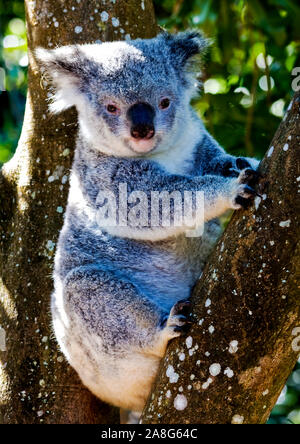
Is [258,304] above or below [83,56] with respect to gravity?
below

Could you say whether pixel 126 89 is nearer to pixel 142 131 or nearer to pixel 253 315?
pixel 142 131

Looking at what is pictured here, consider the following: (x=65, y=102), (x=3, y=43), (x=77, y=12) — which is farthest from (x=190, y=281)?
(x=3, y=43)

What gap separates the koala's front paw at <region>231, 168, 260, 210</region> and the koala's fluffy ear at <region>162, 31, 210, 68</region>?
58.9 inches

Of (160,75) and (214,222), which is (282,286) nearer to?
(214,222)

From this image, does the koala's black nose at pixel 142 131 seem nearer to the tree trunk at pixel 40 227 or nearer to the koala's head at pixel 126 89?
the koala's head at pixel 126 89

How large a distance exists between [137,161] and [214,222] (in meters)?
0.66

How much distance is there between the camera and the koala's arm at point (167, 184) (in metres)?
3.09

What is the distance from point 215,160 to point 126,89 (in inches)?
29.9

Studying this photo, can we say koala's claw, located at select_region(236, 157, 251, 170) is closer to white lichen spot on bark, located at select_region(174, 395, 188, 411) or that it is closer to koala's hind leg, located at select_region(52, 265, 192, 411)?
koala's hind leg, located at select_region(52, 265, 192, 411)

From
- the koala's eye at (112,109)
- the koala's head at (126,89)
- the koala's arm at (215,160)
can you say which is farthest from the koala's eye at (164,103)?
the koala's arm at (215,160)

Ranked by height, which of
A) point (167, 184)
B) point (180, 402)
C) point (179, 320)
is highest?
point (167, 184)

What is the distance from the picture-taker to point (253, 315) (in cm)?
276

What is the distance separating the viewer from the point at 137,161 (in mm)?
3959

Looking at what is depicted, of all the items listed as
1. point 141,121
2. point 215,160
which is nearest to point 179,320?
point 141,121
